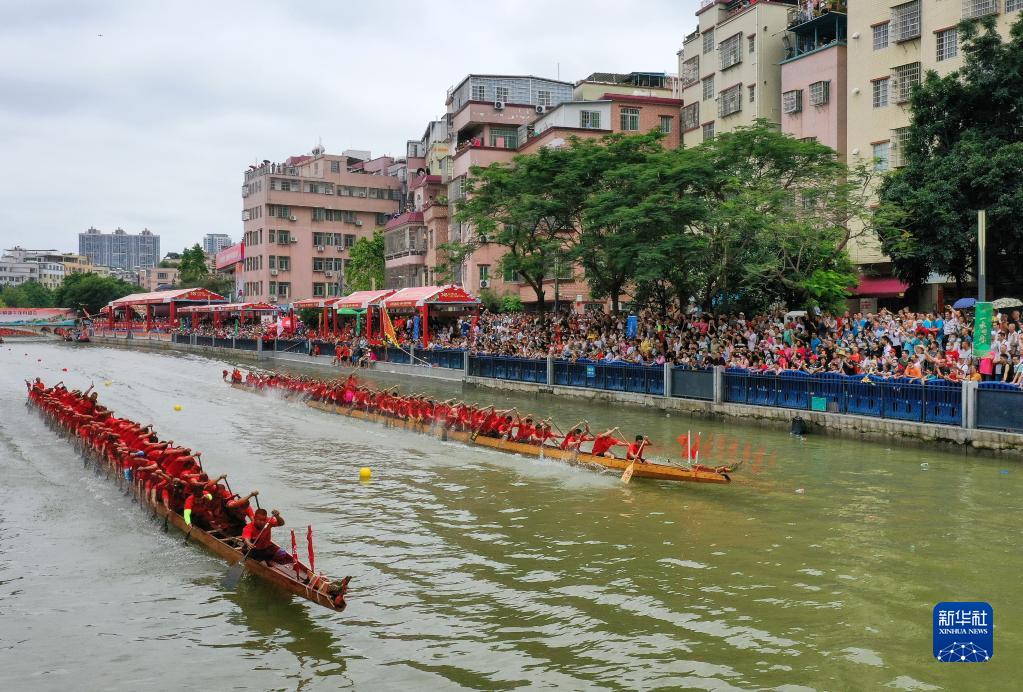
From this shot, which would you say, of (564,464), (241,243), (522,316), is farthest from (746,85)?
(241,243)

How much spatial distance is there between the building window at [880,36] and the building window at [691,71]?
1280 centimetres

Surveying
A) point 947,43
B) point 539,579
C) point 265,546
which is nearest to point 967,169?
point 947,43

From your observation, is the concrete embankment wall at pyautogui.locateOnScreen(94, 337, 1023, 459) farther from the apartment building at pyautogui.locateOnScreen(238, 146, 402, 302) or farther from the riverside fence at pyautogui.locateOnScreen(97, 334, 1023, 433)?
the apartment building at pyautogui.locateOnScreen(238, 146, 402, 302)

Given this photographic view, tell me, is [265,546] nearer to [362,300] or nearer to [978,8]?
[978,8]

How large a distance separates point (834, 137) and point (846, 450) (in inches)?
908

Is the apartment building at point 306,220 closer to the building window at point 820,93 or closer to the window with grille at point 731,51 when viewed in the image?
the window with grille at point 731,51

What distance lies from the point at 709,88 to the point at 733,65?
263 centimetres

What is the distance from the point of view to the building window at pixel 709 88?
47553 millimetres

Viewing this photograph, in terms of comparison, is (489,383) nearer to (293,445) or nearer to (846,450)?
(293,445)

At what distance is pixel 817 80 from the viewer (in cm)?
4009

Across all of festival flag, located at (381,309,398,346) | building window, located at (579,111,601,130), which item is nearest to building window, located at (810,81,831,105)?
building window, located at (579,111,601,130)

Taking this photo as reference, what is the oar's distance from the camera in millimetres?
11605

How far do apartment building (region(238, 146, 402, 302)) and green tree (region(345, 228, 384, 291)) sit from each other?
47.7 feet

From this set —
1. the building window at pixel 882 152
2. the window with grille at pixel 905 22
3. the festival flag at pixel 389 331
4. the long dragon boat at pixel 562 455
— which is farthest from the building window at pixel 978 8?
the festival flag at pixel 389 331
